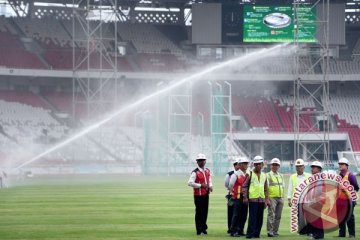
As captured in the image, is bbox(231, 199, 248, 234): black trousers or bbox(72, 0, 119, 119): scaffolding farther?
bbox(72, 0, 119, 119): scaffolding

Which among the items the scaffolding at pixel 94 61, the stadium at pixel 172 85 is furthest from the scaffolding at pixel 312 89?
the scaffolding at pixel 94 61

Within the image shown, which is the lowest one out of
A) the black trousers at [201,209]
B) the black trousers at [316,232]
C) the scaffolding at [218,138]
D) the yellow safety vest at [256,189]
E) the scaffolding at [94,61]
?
the black trousers at [316,232]

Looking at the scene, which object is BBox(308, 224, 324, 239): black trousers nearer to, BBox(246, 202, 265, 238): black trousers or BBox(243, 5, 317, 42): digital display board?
BBox(246, 202, 265, 238): black trousers

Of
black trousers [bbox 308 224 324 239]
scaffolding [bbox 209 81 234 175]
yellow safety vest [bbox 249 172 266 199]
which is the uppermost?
scaffolding [bbox 209 81 234 175]

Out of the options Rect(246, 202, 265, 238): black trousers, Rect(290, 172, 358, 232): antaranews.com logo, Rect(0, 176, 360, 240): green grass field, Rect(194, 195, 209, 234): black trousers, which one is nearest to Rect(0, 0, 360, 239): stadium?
Rect(0, 176, 360, 240): green grass field

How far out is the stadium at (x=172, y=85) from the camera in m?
66.3

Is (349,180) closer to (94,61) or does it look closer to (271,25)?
(271,25)

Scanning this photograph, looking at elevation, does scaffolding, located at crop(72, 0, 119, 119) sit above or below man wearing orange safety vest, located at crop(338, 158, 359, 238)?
above

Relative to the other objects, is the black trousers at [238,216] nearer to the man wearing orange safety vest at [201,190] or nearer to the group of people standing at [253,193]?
the group of people standing at [253,193]

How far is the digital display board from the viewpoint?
78.1 metres

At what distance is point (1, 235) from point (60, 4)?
61382 mm

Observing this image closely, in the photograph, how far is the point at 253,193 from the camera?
72.2ft

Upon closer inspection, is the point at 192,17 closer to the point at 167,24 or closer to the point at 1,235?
the point at 167,24

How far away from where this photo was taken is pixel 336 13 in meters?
80.8
